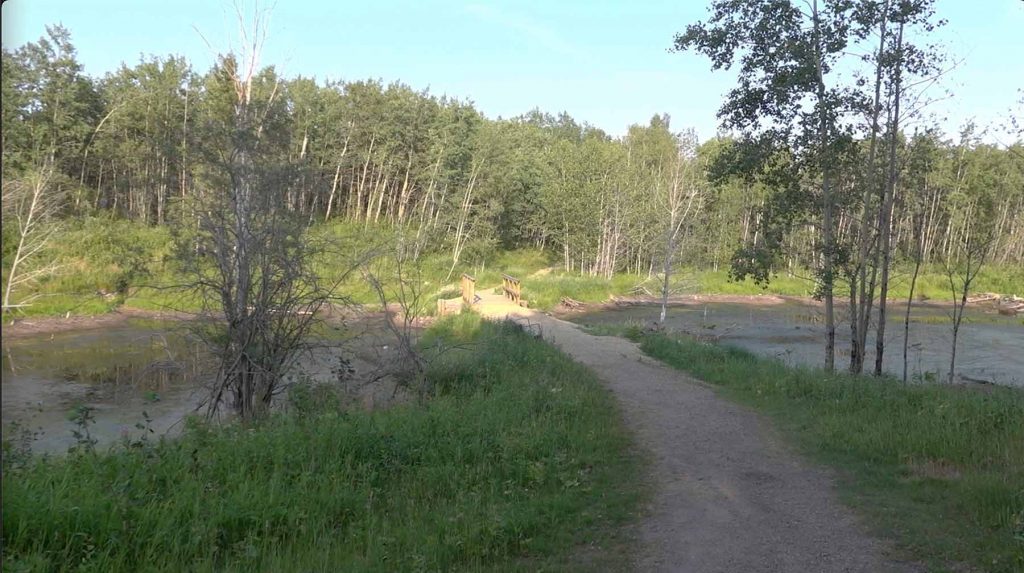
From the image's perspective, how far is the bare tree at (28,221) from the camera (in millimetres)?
5395

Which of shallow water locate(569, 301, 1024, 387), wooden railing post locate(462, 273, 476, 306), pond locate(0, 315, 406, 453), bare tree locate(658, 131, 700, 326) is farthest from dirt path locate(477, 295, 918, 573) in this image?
wooden railing post locate(462, 273, 476, 306)

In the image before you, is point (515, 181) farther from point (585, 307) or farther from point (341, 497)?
point (341, 497)

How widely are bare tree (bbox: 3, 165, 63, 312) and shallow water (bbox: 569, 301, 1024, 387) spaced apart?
1524cm

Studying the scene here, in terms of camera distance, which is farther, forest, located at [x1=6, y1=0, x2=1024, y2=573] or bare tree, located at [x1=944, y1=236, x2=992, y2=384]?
bare tree, located at [x1=944, y1=236, x2=992, y2=384]

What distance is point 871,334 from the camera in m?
30.0

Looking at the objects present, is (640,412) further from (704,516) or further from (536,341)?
(536,341)

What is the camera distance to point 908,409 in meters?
9.67

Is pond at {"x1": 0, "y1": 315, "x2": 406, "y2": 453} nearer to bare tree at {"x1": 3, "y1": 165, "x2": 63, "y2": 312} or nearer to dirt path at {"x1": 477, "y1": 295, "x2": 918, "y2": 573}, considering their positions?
bare tree at {"x1": 3, "y1": 165, "x2": 63, "y2": 312}

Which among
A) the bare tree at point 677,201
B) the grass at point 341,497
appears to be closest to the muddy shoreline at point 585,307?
the bare tree at point 677,201

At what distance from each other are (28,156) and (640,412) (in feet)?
27.2

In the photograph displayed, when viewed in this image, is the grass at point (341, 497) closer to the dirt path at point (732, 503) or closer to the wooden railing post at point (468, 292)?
the dirt path at point (732, 503)

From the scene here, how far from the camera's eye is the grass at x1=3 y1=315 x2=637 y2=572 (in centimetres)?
484

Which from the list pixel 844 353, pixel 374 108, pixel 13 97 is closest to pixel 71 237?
pixel 13 97

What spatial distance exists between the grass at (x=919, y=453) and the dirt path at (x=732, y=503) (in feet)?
1.08
